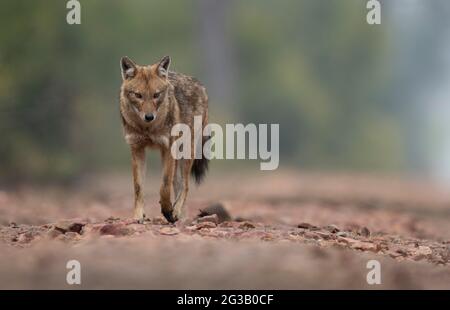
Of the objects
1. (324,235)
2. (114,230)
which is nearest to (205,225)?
(114,230)

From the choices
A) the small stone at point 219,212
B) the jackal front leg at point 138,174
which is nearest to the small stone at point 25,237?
the jackal front leg at point 138,174

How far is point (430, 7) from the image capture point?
126 feet

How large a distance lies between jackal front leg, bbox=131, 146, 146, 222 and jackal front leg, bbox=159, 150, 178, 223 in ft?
0.81

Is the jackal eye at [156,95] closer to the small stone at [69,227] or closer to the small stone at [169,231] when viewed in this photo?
the small stone at [69,227]

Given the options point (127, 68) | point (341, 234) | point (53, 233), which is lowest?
point (341, 234)

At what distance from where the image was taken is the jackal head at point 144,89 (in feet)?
32.2

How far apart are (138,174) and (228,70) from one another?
25.9m

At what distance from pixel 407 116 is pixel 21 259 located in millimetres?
58741

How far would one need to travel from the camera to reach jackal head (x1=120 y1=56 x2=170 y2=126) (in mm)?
9805

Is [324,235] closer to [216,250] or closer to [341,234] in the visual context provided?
[341,234]

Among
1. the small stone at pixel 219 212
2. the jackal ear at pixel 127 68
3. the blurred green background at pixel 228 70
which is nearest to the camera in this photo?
the jackal ear at pixel 127 68

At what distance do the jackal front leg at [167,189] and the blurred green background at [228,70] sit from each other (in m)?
7.07

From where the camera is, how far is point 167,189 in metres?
9.85
